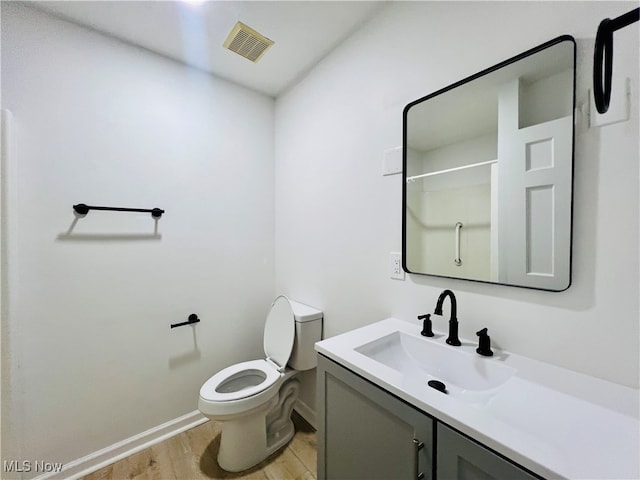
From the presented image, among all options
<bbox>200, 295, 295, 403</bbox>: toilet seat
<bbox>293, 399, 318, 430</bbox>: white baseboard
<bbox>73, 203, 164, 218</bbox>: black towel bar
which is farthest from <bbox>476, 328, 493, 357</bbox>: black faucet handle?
<bbox>73, 203, 164, 218</bbox>: black towel bar

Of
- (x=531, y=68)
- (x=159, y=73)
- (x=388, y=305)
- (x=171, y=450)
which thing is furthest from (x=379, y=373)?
(x=159, y=73)

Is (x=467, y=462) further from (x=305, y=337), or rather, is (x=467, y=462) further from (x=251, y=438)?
(x=251, y=438)

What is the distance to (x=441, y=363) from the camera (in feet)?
3.33

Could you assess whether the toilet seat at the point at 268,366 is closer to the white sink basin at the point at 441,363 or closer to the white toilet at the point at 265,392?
the white toilet at the point at 265,392

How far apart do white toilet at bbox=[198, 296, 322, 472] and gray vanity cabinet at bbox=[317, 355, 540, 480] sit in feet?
1.87

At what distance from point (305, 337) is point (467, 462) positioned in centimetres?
117

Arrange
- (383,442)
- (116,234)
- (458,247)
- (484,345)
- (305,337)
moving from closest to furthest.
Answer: (383,442) → (484,345) → (458,247) → (116,234) → (305,337)

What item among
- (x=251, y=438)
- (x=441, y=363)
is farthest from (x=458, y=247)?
(x=251, y=438)

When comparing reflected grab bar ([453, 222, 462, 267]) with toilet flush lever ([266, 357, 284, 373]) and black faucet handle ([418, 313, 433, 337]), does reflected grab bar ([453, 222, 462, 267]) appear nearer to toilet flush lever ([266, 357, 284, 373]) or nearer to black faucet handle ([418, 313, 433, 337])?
black faucet handle ([418, 313, 433, 337])

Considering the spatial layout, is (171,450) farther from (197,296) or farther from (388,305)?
(388,305)

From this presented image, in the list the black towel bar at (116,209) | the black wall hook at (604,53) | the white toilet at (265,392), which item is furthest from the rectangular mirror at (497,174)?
the black towel bar at (116,209)

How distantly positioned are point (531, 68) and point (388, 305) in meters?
1.11

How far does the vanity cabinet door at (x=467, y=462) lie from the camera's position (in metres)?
0.54

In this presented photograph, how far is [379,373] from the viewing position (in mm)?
825
